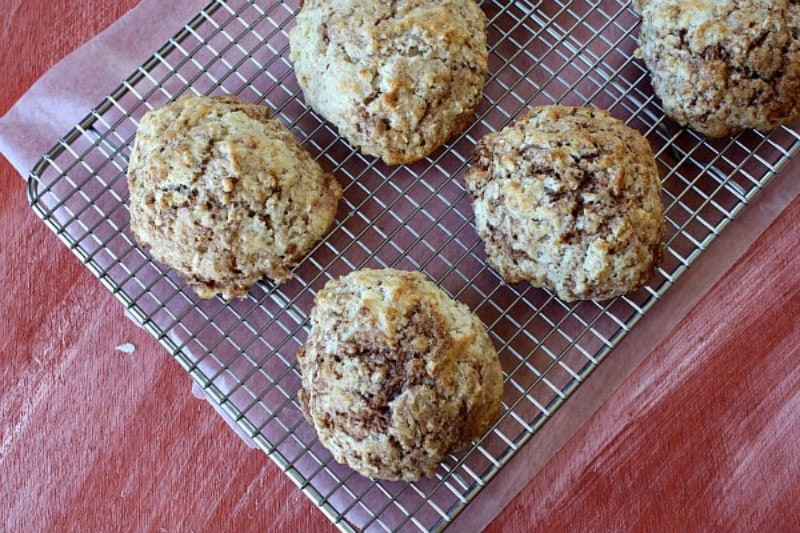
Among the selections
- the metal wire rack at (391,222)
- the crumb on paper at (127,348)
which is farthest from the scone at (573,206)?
the crumb on paper at (127,348)

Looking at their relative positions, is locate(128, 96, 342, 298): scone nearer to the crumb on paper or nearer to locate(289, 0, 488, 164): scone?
locate(289, 0, 488, 164): scone

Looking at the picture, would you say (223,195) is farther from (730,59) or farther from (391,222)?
(730,59)

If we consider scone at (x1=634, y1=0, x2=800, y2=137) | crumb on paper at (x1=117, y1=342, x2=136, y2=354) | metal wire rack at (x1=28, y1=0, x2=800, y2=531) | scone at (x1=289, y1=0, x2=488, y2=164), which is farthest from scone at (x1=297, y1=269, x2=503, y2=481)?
scone at (x1=634, y1=0, x2=800, y2=137)

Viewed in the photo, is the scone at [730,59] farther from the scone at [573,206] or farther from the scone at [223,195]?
the scone at [223,195]

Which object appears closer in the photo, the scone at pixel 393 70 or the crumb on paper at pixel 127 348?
the scone at pixel 393 70

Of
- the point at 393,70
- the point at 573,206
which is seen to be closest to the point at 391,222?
the point at 393,70

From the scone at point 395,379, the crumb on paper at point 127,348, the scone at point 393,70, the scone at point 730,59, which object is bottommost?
the crumb on paper at point 127,348
